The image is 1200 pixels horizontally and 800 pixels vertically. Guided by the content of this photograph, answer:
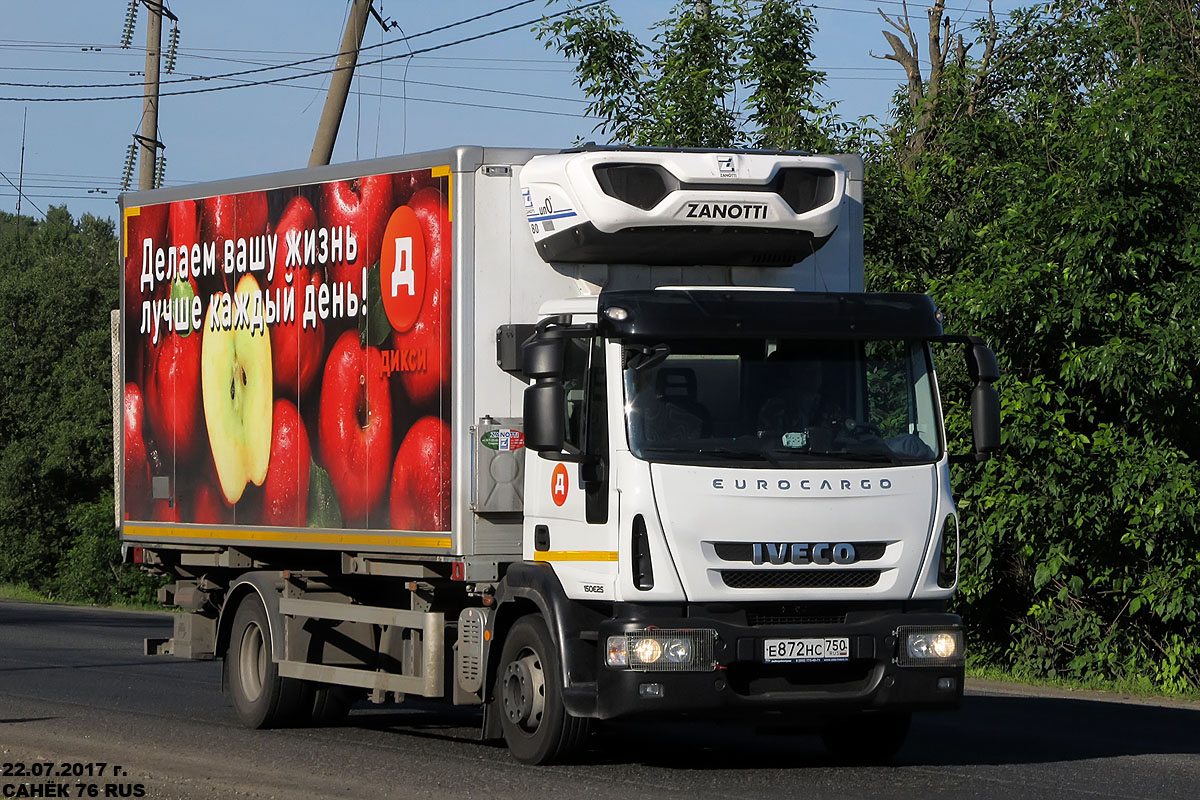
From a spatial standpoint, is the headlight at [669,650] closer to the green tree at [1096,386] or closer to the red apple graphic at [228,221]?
the red apple graphic at [228,221]

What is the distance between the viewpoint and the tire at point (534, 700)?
34.8ft

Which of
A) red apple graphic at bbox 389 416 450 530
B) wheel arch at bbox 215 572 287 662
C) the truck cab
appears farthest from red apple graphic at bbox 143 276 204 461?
the truck cab

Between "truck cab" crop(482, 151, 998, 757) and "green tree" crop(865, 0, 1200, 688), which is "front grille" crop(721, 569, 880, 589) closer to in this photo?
"truck cab" crop(482, 151, 998, 757)

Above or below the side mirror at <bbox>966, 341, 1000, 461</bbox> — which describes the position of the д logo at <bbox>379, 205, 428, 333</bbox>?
above

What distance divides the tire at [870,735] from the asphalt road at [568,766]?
198 millimetres

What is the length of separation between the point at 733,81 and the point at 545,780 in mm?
15311

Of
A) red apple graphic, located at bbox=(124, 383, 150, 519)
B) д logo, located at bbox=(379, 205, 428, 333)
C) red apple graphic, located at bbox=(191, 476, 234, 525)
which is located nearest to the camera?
д logo, located at bbox=(379, 205, 428, 333)

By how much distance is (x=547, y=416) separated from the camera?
398 inches

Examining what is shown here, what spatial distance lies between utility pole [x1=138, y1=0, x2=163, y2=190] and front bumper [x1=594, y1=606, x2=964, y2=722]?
79.6 feet

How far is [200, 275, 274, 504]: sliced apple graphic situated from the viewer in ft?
43.4

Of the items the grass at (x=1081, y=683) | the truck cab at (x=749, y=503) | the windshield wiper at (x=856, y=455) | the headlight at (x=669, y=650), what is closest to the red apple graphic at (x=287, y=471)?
the truck cab at (x=749, y=503)

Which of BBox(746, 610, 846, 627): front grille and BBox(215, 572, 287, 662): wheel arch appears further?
BBox(215, 572, 287, 662): wheel arch

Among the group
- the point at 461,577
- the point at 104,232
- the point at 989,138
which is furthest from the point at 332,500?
the point at 104,232

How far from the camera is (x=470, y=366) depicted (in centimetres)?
1130
